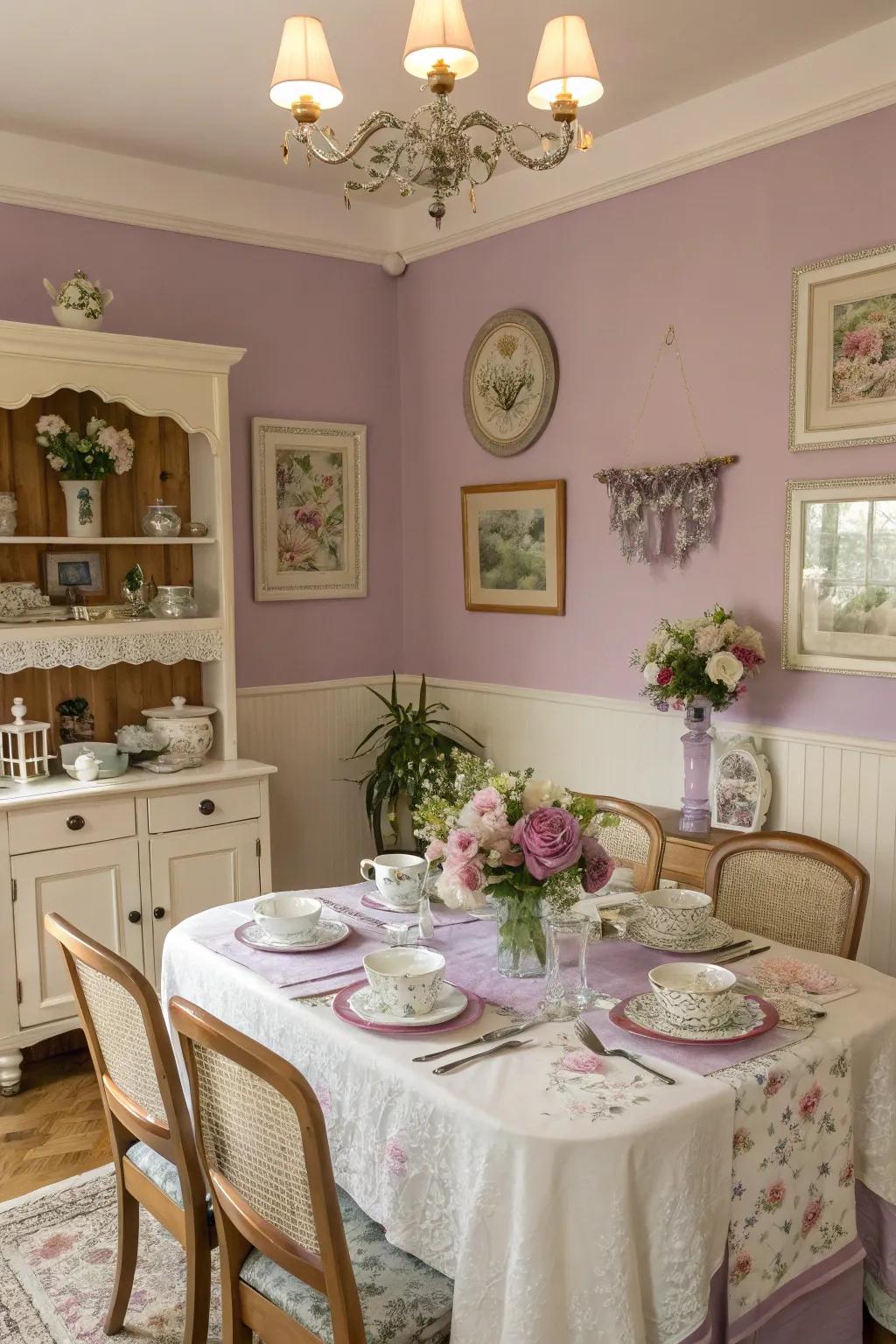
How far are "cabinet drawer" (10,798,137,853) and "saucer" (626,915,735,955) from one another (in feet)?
6.06

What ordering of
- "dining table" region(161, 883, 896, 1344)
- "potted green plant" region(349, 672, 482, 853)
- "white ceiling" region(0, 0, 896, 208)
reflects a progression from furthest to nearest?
"potted green plant" region(349, 672, 482, 853)
"white ceiling" region(0, 0, 896, 208)
"dining table" region(161, 883, 896, 1344)

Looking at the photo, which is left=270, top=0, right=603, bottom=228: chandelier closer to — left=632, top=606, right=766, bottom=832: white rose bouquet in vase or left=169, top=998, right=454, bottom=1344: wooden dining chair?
left=169, top=998, right=454, bottom=1344: wooden dining chair

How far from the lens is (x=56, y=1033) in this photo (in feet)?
11.3

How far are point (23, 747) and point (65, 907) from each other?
52cm

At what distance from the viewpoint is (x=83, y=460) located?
3.68 m

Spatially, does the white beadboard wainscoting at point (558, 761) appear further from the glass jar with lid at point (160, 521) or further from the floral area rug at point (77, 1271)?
the floral area rug at point (77, 1271)

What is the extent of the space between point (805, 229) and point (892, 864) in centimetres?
179

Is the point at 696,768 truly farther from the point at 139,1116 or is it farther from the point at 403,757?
the point at 139,1116

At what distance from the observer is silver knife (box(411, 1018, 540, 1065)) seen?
1.78 meters

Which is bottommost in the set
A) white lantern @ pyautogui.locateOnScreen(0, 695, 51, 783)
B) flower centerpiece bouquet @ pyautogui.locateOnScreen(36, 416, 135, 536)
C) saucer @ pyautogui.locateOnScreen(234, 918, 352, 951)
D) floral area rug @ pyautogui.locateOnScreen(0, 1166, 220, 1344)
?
floral area rug @ pyautogui.locateOnScreen(0, 1166, 220, 1344)

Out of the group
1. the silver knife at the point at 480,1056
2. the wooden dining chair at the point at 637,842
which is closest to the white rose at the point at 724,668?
the wooden dining chair at the point at 637,842

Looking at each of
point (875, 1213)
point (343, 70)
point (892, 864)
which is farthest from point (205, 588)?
point (875, 1213)

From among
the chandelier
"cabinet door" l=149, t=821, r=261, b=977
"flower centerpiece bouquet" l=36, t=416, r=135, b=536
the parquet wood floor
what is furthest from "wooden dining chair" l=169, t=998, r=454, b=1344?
"flower centerpiece bouquet" l=36, t=416, r=135, b=536

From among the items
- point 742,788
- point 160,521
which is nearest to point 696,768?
point 742,788
